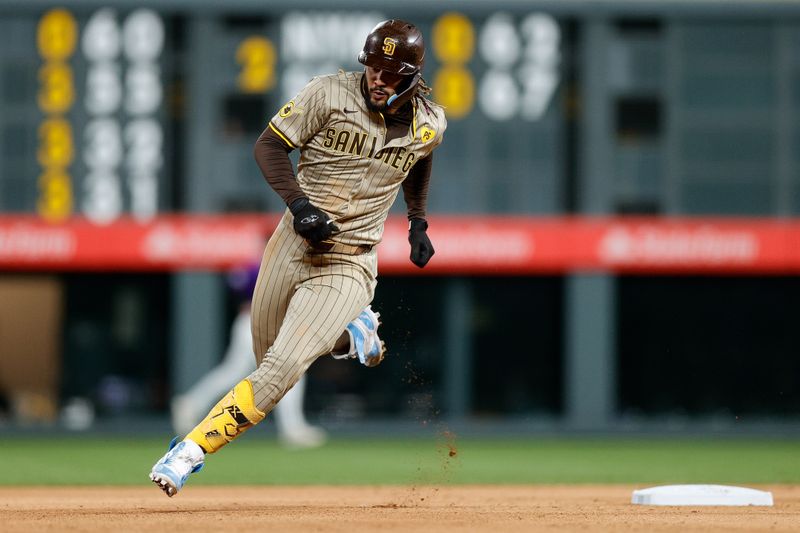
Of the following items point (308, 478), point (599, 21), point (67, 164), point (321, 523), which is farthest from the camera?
point (599, 21)

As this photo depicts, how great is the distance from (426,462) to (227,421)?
786 centimetres

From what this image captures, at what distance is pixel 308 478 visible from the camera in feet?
37.6

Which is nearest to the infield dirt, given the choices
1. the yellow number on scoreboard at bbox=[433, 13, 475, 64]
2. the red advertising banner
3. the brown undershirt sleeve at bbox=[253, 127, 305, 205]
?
the brown undershirt sleeve at bbox=[253, 127, 305, 205]

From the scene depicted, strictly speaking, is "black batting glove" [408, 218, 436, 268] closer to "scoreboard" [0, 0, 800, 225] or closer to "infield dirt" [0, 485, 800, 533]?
"infield dirt" [0, 485, 800, 533]

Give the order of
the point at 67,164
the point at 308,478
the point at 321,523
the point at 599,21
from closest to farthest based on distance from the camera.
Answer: the point at 321,523, the point at 308,478, the point at 67,164, the point at 599,21

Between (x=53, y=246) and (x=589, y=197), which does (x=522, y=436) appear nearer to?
(x=589, y=197)

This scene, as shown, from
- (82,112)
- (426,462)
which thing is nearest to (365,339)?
(426,462)

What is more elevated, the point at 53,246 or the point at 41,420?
the point at 53,246

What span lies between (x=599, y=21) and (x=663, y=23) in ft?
2.82

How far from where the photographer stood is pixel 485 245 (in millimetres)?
19516

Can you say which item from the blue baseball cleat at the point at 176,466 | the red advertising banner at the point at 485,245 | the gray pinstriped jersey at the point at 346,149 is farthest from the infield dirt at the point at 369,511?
the red advertising banner at the point at 485,245

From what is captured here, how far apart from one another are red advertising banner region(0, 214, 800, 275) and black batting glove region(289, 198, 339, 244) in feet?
41.6

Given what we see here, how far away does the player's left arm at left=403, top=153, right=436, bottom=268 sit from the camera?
7.30 m

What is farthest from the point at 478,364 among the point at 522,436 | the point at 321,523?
the point at 321,523
